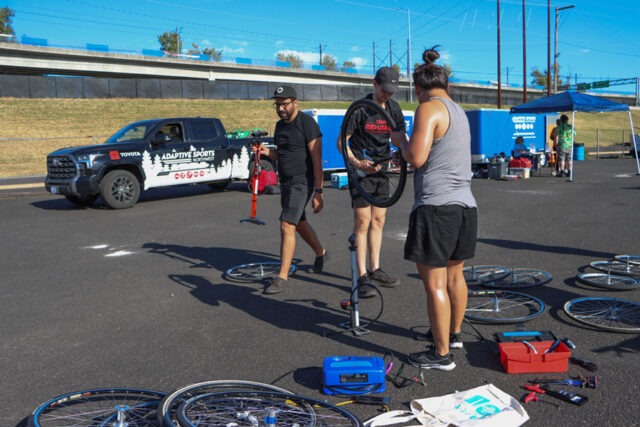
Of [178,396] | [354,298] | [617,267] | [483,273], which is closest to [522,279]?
[483,273]

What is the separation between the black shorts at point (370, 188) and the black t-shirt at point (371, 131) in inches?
9.0

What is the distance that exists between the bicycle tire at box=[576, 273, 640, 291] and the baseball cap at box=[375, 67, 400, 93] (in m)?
2.92

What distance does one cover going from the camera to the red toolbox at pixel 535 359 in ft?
12.3

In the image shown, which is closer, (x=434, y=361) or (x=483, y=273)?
(x=434, y=361)

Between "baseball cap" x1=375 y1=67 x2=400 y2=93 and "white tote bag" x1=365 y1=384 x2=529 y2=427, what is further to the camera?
"baseball cap" x1=375 y1=67 x2=400 y2=93

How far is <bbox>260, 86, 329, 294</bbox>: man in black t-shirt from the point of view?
5.80 m

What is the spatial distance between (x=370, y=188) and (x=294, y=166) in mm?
957

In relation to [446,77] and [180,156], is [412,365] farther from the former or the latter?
[180,156]

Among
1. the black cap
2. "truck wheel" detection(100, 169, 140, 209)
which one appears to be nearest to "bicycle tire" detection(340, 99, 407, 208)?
the black cap

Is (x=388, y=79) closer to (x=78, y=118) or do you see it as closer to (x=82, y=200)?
(x=82, y=200)

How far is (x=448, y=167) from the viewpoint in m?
3.70

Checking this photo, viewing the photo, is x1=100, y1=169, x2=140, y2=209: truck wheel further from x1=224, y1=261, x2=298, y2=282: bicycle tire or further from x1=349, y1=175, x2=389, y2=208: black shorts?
x1=349, y1=175, x2=389, y2=208: black shorts

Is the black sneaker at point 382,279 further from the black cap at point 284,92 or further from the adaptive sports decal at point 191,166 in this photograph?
the adaptive sports decal at point 191,166

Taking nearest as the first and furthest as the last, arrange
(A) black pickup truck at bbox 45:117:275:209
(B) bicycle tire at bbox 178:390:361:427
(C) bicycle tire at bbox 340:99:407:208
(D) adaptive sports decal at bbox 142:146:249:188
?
(B) bicycle tire at bbox 178:390:361:427
(C) bicycle tire at bbox 340:99:407:208
(A) black pickup truck at bbox 45:117:275:209
(D) adaptive sports decal at bbox 142:146:249:188
